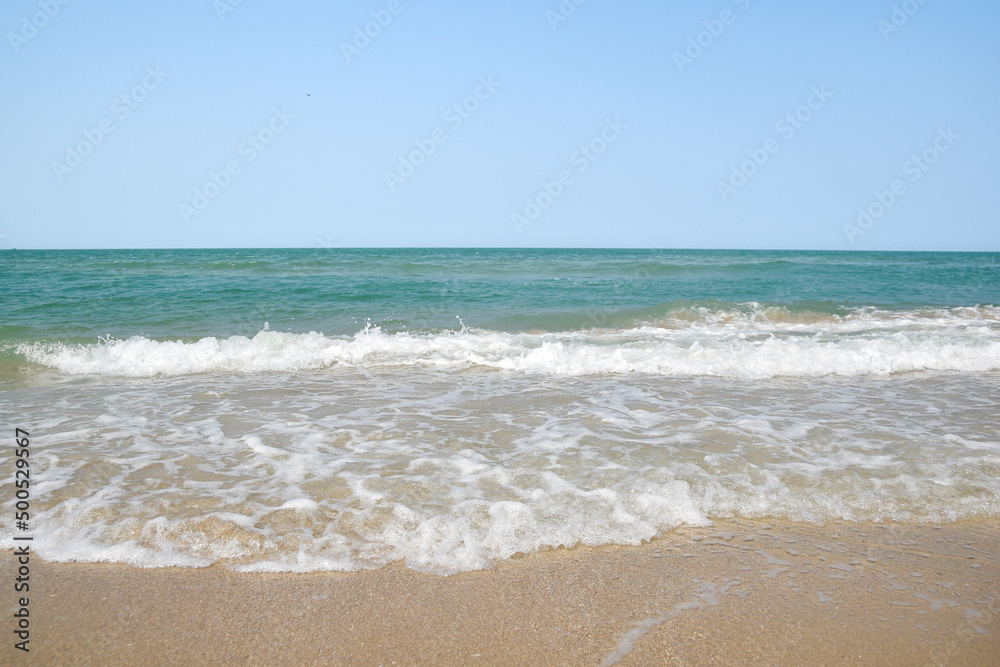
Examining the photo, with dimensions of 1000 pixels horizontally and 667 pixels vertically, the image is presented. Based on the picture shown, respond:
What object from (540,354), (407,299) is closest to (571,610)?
(540,354)

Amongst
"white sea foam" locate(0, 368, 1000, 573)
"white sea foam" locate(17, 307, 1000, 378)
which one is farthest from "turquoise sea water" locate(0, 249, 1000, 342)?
"white sea foam" locate(0, 368, 1000, 573)

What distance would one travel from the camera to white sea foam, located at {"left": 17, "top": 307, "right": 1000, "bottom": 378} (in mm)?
7117

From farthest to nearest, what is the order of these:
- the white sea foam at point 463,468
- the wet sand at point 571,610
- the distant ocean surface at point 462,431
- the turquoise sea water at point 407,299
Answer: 1. the turquoise sea water at point 407,299
2. the distant ocean surface at point 462,431
3. the white sea foam at point 463,468
4. the wet sand at point 571,610

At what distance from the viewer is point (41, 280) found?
679 inches

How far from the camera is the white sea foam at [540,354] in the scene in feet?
23.4

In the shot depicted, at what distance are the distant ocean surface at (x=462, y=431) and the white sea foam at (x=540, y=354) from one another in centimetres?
5

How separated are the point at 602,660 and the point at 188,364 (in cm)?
707

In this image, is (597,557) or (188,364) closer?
(597,557)

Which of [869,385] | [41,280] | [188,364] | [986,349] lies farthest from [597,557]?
[41,280]

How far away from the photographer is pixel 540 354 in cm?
748

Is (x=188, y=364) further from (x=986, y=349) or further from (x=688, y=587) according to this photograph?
(x=986, y=349)

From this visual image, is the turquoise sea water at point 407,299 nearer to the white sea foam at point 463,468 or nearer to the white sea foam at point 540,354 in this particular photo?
the white sea foam at point 540,354

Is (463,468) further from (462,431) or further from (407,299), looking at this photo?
(407,299)

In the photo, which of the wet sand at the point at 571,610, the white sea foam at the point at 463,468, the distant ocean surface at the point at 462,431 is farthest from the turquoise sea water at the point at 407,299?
the wet sand at the point at 571,610
